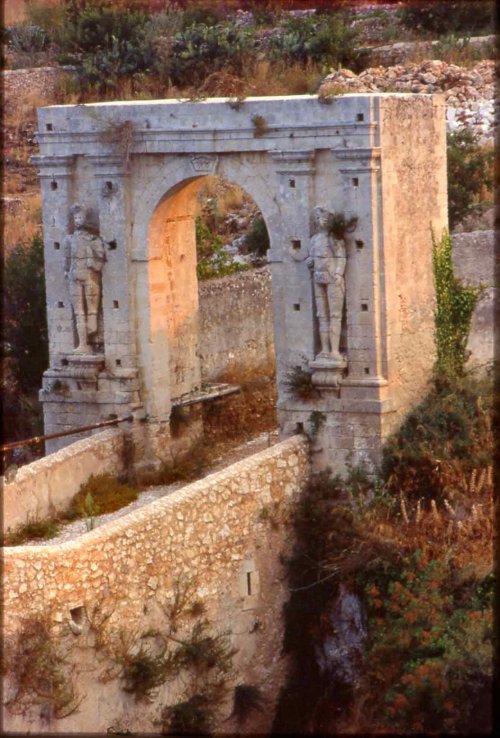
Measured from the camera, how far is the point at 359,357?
1916 cm

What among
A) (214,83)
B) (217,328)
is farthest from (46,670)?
(214,83)

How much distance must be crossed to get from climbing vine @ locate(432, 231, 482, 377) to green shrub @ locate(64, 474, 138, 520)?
3.68 metres

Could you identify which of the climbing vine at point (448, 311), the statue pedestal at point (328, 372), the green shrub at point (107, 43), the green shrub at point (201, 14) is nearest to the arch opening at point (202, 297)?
the statue pedestal at point (328, 372)

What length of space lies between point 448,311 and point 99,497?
4.35m

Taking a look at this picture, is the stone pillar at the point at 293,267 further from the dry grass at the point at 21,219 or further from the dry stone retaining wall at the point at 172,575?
the dry grass at the point at 21,219

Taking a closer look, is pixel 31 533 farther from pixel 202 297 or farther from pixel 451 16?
pixel 451 16

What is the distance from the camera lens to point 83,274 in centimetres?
2038

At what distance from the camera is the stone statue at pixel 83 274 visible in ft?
66.8

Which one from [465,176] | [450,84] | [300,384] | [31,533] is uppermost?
[450,84]

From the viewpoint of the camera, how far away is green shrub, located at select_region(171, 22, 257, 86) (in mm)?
33906

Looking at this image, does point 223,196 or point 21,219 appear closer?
point 223,196

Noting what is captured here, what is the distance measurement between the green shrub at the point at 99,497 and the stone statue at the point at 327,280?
8.48 ft

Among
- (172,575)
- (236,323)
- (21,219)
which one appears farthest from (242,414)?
(21,219)

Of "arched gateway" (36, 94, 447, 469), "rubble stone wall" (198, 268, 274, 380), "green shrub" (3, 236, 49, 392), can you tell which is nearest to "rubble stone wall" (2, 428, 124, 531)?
"arched gateway" (36, 94, 447, 469)
